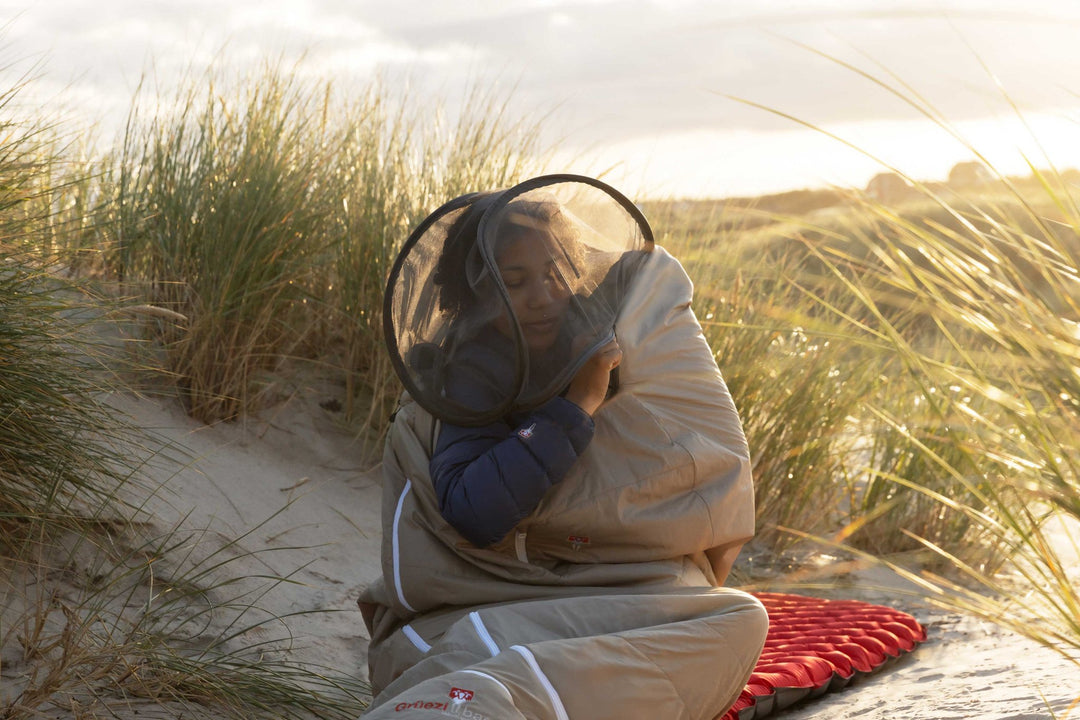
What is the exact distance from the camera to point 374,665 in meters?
2.70

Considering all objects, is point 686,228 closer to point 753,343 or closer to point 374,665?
point 753,343

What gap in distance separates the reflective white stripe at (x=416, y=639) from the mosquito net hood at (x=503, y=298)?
1.87ft

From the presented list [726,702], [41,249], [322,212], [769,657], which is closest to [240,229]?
[322,212]

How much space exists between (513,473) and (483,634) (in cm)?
36

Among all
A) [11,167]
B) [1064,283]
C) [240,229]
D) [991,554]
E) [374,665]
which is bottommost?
[991,554]

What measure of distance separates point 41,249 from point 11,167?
0.37m

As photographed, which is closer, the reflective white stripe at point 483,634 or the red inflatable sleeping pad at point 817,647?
the reflective white stripe at point 483,634

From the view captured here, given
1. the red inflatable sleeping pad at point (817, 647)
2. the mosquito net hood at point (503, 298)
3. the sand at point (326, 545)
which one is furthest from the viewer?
the red inflatable sleeping pad at point (817, 647)

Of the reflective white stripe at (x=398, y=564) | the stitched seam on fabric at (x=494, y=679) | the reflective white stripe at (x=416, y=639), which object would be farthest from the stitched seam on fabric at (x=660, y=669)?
Answer: the reflective white stripe at (x=398, y=564)

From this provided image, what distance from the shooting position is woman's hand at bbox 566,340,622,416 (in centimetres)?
247

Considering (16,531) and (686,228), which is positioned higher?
(686,228)

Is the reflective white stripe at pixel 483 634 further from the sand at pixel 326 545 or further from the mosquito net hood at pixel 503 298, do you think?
the sand at pixel 326 545

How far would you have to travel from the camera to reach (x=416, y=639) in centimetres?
256

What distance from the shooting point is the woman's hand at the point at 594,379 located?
2471 mm
